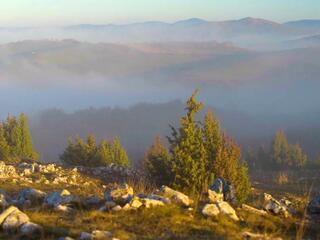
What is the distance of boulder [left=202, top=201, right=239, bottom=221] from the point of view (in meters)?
12.5

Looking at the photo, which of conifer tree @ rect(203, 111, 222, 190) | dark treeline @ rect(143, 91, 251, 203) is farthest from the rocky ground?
conifer tree @ rect(203, 111, 222, 190)

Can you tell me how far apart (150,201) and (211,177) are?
14882 mm

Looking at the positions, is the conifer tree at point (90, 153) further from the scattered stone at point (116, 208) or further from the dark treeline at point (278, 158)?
the dark treeline at point (278, 158)

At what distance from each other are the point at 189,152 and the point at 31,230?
1743 cm

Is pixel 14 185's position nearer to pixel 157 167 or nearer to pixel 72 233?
pixel 157 167

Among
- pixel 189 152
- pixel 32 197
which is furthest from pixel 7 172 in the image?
pixel 32 197

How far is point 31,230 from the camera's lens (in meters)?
10.7

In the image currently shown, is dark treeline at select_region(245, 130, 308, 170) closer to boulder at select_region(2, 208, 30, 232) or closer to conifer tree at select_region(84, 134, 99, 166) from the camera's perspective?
conifer tree at select_region(84, 134, 99, 166)

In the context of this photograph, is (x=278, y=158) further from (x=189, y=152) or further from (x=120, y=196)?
(x=120, y=196)

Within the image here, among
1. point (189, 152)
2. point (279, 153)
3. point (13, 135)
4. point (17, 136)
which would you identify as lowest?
point (279, 153)

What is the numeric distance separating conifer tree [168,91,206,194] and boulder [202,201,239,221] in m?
11.9

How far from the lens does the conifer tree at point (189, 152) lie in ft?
85.7

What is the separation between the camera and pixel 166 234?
10.8 metres

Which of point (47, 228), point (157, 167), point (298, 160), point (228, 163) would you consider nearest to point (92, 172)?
point (157, 167)
